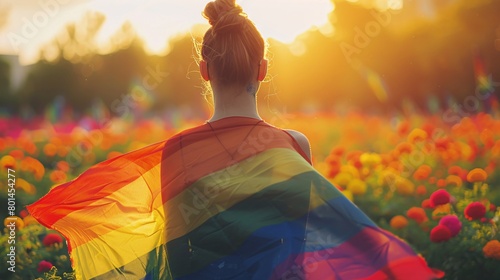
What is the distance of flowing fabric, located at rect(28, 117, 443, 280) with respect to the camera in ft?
8.43

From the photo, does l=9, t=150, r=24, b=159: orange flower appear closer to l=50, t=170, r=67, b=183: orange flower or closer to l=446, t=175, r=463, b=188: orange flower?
l=50, t=170, r=67, b=183: orange flower

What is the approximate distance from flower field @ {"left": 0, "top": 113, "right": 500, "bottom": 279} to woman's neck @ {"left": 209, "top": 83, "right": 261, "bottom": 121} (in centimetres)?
184

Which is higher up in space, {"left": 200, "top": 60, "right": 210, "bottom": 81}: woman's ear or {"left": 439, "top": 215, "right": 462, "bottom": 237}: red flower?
{"left": 200, "top": 60, "right": 210, "bottom": 81}: woman's ear

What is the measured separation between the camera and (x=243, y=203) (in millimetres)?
2729

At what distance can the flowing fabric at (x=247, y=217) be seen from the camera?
257 centimetres

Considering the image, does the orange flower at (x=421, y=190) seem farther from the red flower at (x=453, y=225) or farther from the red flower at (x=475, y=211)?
the red flower at (x=453, y=225)

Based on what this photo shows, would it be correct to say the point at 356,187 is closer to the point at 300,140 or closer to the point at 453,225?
the point at 453,225

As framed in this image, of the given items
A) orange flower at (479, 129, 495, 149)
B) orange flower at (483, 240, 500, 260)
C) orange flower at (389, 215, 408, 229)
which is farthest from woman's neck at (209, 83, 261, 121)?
orange flower at (479, 129, 495, 149)

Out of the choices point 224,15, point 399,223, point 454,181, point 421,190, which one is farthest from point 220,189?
point 454,181

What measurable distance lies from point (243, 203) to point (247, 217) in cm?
6

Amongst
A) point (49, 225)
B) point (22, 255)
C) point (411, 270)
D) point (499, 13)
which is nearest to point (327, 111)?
point (499, 13)

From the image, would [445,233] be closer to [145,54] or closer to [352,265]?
[352,265]

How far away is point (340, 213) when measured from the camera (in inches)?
102

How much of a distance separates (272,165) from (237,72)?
1.27 ft
